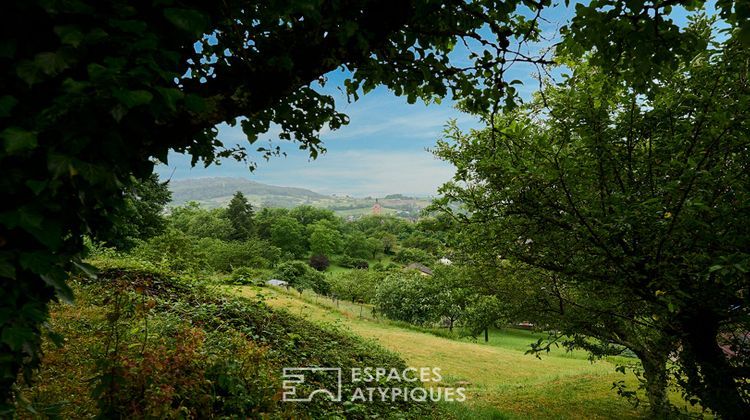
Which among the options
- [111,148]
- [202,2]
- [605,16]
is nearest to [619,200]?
[605,16]

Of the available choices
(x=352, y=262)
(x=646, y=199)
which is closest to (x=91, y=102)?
(x=646, y=199)

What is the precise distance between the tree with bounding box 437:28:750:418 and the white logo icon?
387 cm

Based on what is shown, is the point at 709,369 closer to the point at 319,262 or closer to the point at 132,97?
the point at 132,97

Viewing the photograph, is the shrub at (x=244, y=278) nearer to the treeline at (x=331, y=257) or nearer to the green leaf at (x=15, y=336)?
the treeline at (x=331, y=257)

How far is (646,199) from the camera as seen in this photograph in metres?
5.35

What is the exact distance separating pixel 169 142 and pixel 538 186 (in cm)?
528

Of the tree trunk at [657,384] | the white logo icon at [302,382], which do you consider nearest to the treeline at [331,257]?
the tree trunk at [657,384]

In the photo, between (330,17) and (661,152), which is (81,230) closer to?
(330,17)

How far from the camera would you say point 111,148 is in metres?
1.82

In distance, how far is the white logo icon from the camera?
561cm

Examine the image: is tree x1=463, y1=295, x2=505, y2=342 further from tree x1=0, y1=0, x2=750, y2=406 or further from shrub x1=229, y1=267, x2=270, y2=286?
tree x1=0, y1=0, x2=750, y2=406

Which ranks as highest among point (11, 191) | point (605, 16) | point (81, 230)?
point (605, 16)

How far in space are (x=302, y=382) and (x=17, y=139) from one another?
5.55 meters

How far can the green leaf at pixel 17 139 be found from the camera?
1.54 meters
